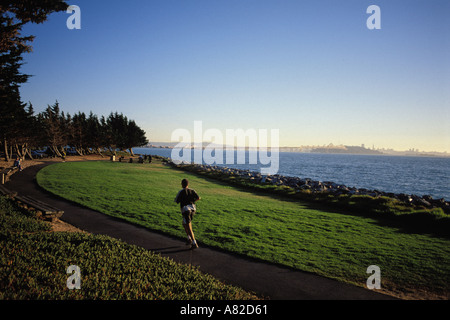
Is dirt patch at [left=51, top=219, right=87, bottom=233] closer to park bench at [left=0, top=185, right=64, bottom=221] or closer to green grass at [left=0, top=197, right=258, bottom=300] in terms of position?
park bench at [left=0, top=185, right=64, bottom=221]

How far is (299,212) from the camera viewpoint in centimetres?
1355

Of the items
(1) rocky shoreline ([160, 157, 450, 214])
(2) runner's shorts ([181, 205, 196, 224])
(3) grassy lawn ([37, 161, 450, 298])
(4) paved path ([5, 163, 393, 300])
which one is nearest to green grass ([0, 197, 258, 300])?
(4) paved path ([5, 163, 393, 300])

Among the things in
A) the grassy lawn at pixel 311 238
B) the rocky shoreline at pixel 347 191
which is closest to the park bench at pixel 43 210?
the grassy lawn at pixel 311 238

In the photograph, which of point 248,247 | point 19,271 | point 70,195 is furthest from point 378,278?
point 70,195

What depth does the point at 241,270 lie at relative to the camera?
6.34 metres

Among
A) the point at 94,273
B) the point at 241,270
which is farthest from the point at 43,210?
the point at 241,270

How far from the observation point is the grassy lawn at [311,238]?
6.52 meters

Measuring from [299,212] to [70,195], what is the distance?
13.8 m

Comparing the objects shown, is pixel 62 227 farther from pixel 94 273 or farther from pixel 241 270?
pixel 241 270

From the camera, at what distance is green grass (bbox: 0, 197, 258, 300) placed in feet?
14.5

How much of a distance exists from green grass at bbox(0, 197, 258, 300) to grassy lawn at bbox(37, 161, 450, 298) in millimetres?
2510

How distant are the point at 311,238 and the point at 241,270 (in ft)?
13.4

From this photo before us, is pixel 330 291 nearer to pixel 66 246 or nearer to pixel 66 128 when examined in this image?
pixel 66 246

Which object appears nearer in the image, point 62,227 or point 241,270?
point 241,270
